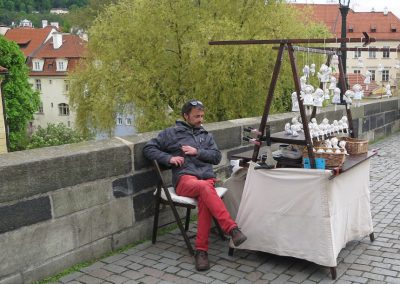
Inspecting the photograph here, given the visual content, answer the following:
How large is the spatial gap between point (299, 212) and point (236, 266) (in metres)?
0.72

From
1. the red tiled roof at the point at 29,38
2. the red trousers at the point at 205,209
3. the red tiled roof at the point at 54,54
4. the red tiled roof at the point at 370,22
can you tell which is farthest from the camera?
the red tiled roof at the point at 29,38

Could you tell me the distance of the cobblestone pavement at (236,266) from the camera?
13.5ft

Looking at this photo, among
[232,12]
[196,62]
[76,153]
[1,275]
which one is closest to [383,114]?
[196,62]

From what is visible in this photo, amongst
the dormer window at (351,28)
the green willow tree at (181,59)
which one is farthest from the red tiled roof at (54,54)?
the green willow tree at (181,59)

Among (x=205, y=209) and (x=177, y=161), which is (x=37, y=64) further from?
(x=205, y=209)

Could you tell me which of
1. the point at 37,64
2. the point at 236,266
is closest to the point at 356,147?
the point at 236,266

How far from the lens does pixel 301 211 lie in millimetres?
4238

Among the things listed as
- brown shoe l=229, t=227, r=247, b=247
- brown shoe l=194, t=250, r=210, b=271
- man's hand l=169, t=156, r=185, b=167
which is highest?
man's hand l=169, t=156, r=185, b=167

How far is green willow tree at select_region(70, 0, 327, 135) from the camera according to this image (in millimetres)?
16172

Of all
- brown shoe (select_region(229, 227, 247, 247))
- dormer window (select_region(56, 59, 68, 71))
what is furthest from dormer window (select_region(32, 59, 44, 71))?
brown shoe (select_region(229, 227, 247, 247))

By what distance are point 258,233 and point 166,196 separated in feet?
2.92

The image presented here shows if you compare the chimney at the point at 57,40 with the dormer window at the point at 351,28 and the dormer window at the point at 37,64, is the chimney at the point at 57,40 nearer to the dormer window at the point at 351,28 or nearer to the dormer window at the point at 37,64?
the dormer window at the point at 37,64

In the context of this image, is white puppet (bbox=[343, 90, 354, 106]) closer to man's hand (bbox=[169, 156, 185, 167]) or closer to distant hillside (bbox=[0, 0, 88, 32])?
man's hand (bbox=[169, 156, 185, 167])

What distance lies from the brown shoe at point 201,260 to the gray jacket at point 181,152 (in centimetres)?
71
